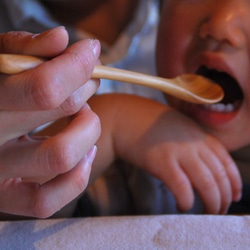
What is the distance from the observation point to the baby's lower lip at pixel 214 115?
51cm

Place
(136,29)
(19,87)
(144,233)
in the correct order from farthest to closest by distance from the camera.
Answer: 1. (136,29)
2. (144,233)
3. (19,87)

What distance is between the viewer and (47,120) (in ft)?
0.97

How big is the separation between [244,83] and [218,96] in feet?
0.12

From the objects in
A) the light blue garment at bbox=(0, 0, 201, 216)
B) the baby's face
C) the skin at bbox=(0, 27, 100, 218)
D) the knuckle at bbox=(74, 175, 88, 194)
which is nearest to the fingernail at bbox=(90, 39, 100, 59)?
the skin at bbox=(0, 27, 100, 218)

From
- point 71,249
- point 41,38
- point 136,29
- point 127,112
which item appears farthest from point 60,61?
point 136,29

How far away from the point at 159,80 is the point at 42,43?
0.18 meters


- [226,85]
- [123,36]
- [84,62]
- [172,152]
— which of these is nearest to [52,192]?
[84,62]

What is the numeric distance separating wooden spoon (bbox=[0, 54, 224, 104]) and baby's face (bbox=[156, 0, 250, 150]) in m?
0.03

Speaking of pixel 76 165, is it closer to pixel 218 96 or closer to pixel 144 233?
pixel 144 233

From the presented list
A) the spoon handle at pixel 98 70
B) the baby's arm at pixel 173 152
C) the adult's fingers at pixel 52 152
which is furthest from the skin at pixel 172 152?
the adult's fingers at pixel 52 152

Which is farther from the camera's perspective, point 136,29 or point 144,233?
point 136,29

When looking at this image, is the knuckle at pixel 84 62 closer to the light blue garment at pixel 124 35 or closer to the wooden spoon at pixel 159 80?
the wooden spoon at pixel 159 80

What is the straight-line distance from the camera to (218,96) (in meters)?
0.50

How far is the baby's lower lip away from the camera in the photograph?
1.67ft
